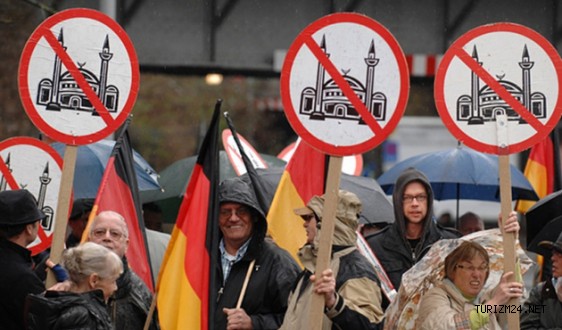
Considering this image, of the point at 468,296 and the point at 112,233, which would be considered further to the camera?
the point at 112,233

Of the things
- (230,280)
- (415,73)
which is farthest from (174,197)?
(415,73)

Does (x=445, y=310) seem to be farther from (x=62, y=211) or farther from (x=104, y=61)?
(x=104, y=61)

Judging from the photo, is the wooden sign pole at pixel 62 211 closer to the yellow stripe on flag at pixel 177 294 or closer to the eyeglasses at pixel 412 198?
the yellow stripe on flag at pixel 177 294

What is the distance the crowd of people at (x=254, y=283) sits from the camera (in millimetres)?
7336

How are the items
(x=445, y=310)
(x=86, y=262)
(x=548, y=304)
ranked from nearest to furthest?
(x=86, y=262) → (x=445, y=310) → (x=548, y=304)

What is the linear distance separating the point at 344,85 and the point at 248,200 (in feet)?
3.91

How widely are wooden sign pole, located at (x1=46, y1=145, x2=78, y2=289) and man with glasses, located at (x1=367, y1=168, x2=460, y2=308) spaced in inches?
106

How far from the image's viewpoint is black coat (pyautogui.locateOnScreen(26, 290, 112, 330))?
281 inches

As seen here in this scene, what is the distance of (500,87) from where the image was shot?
8039mm

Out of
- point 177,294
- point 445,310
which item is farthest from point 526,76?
point 177,294

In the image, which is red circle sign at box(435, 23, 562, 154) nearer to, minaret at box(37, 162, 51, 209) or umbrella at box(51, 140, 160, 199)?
minaret at box(37, 162, 51, 209)

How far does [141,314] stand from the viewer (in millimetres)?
8641

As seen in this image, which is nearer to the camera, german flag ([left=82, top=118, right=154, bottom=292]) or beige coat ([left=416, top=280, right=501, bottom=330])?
beige coat ([left=416, top=280, right=501, bottom=330])

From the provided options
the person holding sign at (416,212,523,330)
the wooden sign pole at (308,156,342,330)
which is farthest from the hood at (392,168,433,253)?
the wooden sign pole at (308,156,342,330)
